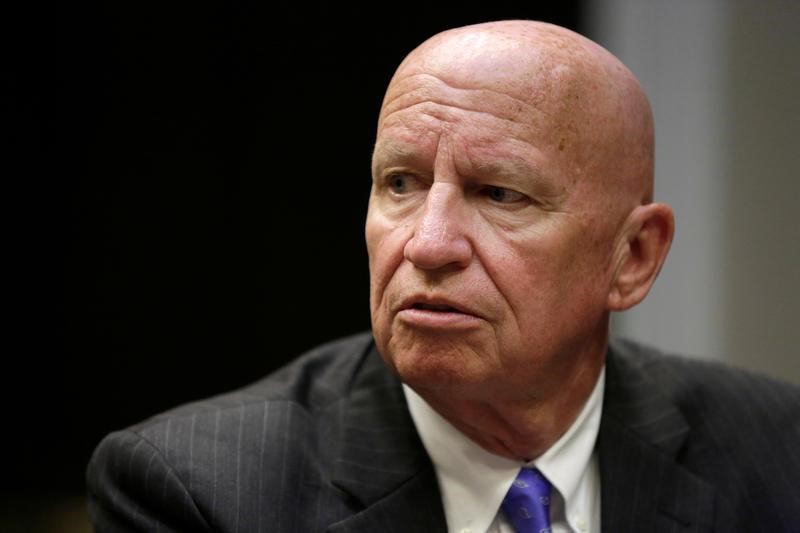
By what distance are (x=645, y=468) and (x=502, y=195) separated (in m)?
0.69

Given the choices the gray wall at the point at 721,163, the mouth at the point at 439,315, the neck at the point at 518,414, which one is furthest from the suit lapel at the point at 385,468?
the gray wall at the point at 721,163

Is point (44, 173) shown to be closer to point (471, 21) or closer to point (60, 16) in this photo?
point (60, 16)

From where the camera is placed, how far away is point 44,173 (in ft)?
11.2

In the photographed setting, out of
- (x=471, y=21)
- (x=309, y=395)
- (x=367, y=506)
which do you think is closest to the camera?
(x=367, y=506)

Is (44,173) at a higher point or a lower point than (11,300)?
higher

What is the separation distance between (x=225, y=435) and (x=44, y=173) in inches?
65.6

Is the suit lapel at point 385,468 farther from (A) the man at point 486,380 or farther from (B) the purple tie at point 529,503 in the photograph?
(B) the purple tie at point 529,503

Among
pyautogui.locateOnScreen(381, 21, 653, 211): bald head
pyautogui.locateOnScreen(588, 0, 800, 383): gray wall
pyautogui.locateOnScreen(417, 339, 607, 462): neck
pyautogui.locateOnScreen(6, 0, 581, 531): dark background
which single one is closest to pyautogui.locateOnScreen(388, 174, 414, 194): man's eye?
pyautogui.locateOnScreen(381, 21, 653, 211): bald head

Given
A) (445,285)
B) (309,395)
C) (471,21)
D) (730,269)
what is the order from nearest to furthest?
(445,285), (309,395), (471,21), (730,269)

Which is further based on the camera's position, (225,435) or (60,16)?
(60,16)

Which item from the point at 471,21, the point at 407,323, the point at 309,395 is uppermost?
the point at 471,21

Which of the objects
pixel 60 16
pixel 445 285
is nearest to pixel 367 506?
pixel 445 285

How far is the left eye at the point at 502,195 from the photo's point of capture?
1971mm

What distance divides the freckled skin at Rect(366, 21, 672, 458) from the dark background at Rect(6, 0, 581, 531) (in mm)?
1573
